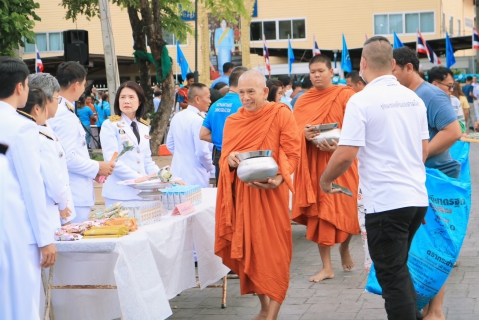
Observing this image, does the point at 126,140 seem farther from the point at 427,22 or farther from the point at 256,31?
the point at 427,22

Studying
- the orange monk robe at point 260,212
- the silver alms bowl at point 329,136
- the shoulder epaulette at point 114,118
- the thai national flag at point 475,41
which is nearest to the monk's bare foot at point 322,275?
the silver alms bowl at point 329,136

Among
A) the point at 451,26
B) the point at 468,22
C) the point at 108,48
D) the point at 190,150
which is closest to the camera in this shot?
the point at 190,150

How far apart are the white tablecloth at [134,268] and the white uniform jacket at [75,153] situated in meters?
0.64

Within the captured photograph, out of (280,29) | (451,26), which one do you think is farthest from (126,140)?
(451,26)

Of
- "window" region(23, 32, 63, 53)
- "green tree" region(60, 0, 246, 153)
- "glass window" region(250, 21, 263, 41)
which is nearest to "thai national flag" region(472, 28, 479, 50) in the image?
"green tree" region(60, 0, 246, 153)

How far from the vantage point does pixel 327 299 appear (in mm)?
6457

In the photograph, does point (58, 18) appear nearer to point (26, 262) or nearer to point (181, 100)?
point (181, 100)

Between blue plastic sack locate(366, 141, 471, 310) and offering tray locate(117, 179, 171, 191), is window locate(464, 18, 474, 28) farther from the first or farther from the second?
offering tray locate(117, 179, 171, 191)

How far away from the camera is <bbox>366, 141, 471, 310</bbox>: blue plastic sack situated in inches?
202

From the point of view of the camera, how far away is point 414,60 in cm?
551

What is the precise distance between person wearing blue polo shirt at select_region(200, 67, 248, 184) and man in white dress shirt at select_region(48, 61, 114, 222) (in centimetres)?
176

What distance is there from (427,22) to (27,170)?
3862cm

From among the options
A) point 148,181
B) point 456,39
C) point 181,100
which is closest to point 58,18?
point 456,39

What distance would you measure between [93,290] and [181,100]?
13.7 metres
